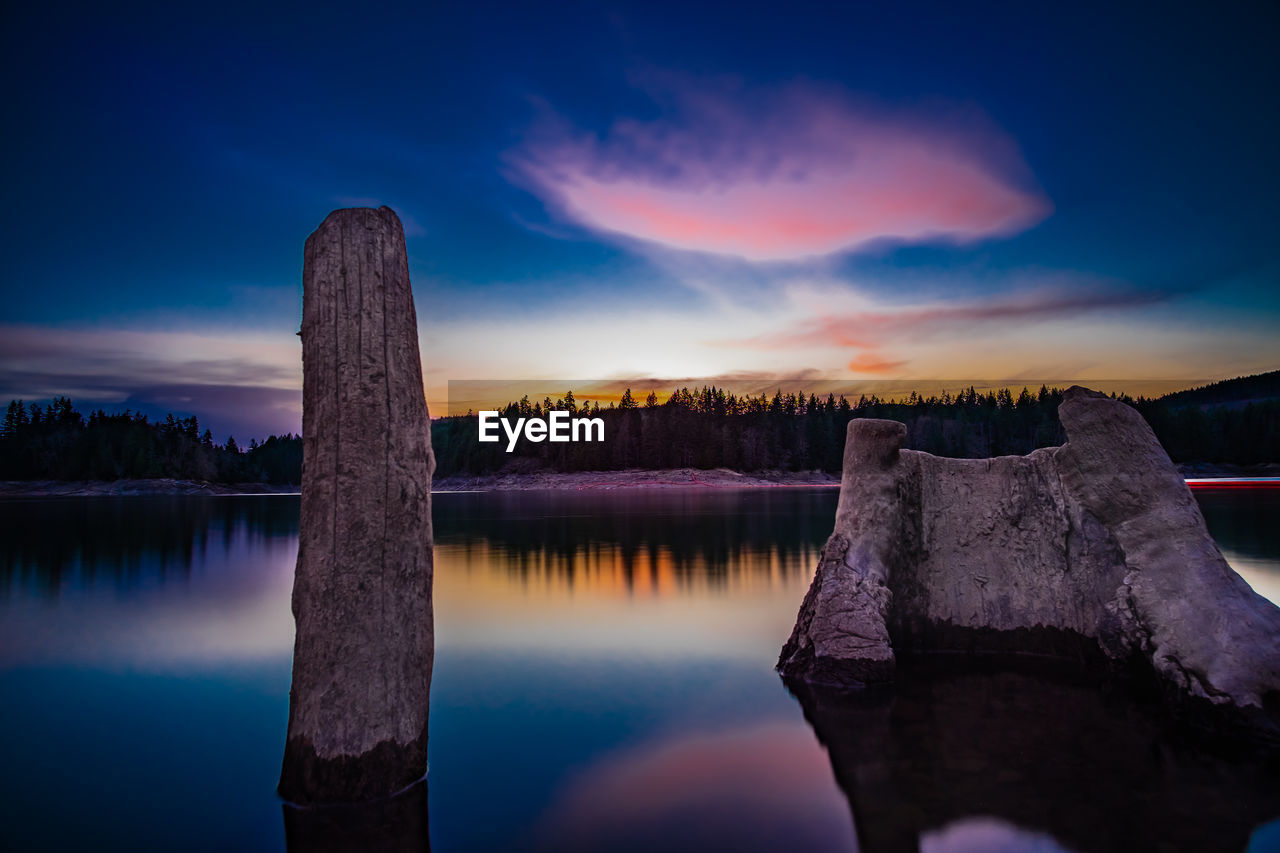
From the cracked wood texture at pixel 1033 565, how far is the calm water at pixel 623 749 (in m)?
0.70

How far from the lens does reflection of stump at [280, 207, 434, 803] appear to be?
5562mm

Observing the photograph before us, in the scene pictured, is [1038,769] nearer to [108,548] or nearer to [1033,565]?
[1033,565]

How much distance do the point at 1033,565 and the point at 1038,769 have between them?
3.43m

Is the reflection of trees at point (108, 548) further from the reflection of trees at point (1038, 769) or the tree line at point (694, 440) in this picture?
the tree line at point (694, 440)

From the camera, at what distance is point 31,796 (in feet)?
21.5

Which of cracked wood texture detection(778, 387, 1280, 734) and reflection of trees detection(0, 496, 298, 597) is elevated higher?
cracked wood texture detection(778, 387, 1280, 734)

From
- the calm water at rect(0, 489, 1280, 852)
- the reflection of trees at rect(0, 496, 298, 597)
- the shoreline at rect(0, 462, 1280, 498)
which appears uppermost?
the calm water at rect(0, 489, 1280, 852)

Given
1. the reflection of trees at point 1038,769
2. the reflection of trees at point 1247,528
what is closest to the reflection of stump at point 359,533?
the reflection of trees at point 1038,769

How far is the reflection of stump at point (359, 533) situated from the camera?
5562 millimetres

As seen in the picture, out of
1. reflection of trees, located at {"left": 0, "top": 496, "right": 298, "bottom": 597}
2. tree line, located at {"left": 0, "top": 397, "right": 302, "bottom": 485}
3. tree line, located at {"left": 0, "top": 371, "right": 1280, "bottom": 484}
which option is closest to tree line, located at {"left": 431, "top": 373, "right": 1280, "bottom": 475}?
tree line, located at {"left": 0, "top": 371, "right": 1280, "bottom": 484}

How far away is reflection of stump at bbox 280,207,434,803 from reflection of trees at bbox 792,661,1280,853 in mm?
3883

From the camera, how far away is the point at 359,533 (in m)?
5.64

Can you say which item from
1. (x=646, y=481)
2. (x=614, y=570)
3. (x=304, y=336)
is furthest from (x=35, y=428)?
(x=304, y=336)

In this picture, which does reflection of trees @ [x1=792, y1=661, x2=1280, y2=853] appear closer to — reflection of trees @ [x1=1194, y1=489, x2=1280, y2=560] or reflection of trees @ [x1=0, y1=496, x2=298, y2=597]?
reflection of trees @ [x1=1194, y1=489, x2=1280, y2=560]
